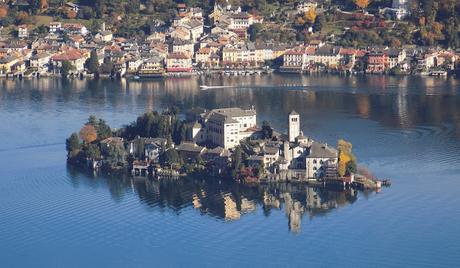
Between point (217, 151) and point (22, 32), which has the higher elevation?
point (22, 32)

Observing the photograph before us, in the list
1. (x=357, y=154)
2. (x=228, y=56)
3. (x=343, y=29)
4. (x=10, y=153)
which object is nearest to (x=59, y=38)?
(x=228, y=56)

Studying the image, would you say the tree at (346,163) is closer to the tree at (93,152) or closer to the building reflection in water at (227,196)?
the building reflection in water at (227,196)

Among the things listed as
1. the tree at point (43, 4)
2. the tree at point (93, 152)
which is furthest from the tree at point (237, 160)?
the tree at point (43, 4)

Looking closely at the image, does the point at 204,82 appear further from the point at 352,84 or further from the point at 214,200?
the point at 214,200

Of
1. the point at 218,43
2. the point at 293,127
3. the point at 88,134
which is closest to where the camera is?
the point at 293,127

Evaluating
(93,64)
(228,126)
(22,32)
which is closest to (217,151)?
(228,126)

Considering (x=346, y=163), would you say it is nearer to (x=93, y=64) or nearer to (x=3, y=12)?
(x=93, y=64)

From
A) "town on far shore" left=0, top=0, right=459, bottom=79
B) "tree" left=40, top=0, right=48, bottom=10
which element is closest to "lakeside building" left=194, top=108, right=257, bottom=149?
"town on far shore" left=0, top=0, right=459, bottom=79
